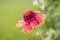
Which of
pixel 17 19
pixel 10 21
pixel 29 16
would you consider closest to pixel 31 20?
pixel 29 16

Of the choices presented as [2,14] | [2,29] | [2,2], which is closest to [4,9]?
[2,14]

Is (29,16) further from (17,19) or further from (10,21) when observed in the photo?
(10,21)

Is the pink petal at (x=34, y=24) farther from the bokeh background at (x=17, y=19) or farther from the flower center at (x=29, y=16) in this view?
the bokeh background at (x=17, y=19)

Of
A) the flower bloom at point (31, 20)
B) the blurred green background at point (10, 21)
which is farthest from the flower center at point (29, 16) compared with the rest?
the blurred green background at point (10, 21)

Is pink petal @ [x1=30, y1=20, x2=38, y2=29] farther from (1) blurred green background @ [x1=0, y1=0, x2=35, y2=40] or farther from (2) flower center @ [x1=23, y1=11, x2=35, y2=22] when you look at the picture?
(1) blurred green background @ [x1=0, y1=0, x2=35, y2=40]

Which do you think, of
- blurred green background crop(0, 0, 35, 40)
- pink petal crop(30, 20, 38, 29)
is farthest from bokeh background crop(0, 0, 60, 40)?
pink petal crop(30, 20, 38, 29)
